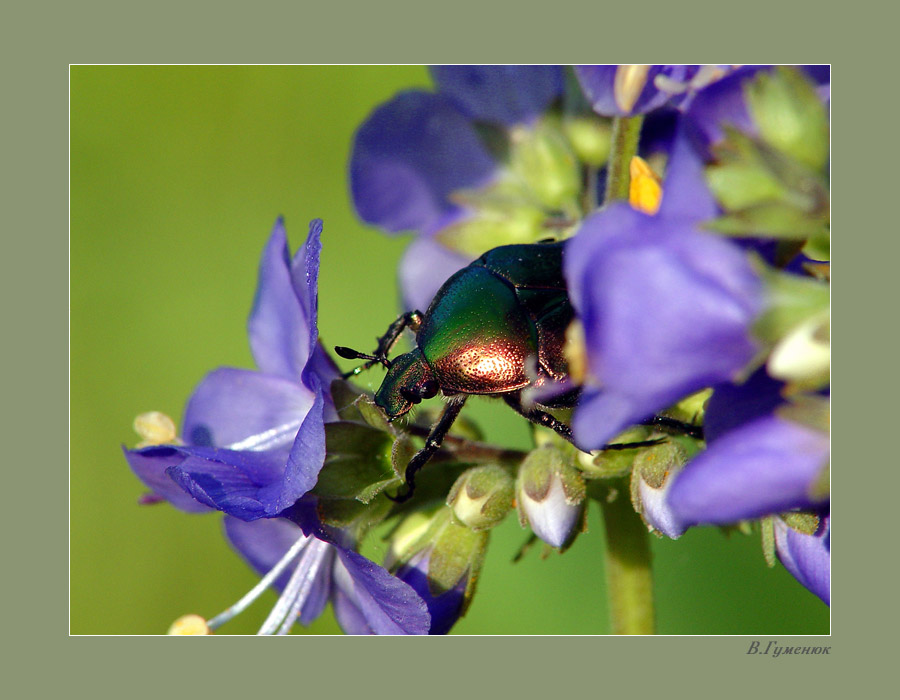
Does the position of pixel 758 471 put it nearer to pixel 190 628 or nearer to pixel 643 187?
pixel 643 187

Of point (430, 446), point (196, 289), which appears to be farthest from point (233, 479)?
point (196, 289)

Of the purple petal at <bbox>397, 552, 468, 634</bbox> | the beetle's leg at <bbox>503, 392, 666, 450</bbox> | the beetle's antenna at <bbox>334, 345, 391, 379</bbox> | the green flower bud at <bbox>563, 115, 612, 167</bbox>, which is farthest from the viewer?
the green flower bud at <bbox>563, 115, 612, 167</bbox>

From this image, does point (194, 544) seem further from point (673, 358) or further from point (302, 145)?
point (673, 358)

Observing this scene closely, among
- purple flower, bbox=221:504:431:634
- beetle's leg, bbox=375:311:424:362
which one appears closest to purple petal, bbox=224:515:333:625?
purple flower, bbox=221:504:431:634

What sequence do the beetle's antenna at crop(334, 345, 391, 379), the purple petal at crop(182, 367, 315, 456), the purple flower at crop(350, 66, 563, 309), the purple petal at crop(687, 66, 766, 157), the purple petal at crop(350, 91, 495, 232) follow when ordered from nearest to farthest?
the purple petal at crop(687, 66, 766, 157) → the beetle's antenna at crop(334, 345, 391, 379) → the purple petal at crop(182, 367, 315, 456) → the purple flower at crop(350, 66, 563, 309) → the purple petal at crop(350, 91, 495, 232)

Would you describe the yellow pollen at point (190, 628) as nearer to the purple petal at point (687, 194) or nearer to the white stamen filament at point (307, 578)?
the white stamen filament at point (307, 578)

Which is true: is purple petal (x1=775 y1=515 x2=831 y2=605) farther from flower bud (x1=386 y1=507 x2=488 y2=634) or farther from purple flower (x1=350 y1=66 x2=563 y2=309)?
purple flower (x1=350 y1=66 x2=563 y2=309)
